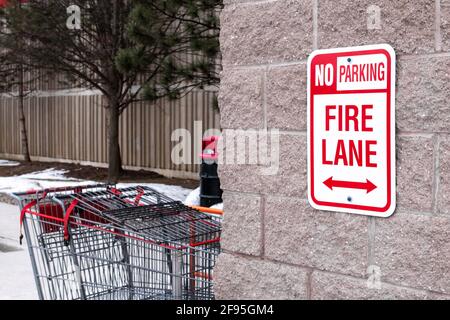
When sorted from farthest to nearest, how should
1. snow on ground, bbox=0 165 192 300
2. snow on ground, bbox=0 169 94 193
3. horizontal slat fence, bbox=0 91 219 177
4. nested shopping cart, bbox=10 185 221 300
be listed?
horizontal slat fence, bbox=0 91 219 177 → snow on ground, bbox=0 169 94 193 → snow on ground, bbox=0 165 192 300 → nested shopping cart, bbox=10 185 221 300

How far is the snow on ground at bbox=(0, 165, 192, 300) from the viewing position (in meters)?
6.90

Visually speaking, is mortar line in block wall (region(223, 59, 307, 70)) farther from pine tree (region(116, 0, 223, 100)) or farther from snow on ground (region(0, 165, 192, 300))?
pine tree (region(116, 0, 223, 100))

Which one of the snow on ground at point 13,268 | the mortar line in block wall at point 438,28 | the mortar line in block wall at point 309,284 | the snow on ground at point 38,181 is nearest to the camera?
the mortar line in block wall at point 438,28

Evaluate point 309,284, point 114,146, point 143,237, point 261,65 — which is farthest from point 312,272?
point 114,146

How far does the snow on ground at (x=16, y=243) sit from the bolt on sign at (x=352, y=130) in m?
4.43

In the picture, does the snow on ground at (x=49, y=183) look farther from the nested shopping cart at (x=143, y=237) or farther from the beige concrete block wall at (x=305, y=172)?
the beige concrete block wall at (x=305, y=172)

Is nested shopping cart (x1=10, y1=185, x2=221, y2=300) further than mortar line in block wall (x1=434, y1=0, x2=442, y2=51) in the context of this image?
Yes

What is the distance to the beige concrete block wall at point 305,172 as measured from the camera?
269 cm

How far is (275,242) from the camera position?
10.6 ft

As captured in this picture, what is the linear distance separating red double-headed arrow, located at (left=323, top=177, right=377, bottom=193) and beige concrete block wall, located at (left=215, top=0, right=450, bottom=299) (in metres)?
0.12

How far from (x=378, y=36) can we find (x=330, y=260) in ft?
3.25

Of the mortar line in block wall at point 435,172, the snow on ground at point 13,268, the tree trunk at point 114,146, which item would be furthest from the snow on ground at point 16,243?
the mortar line in block wall at point 435,172

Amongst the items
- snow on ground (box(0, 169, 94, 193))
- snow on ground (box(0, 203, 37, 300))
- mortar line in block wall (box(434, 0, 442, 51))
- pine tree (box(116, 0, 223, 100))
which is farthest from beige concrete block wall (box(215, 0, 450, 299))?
snow on ground (box(0, 169, 94, 193))
